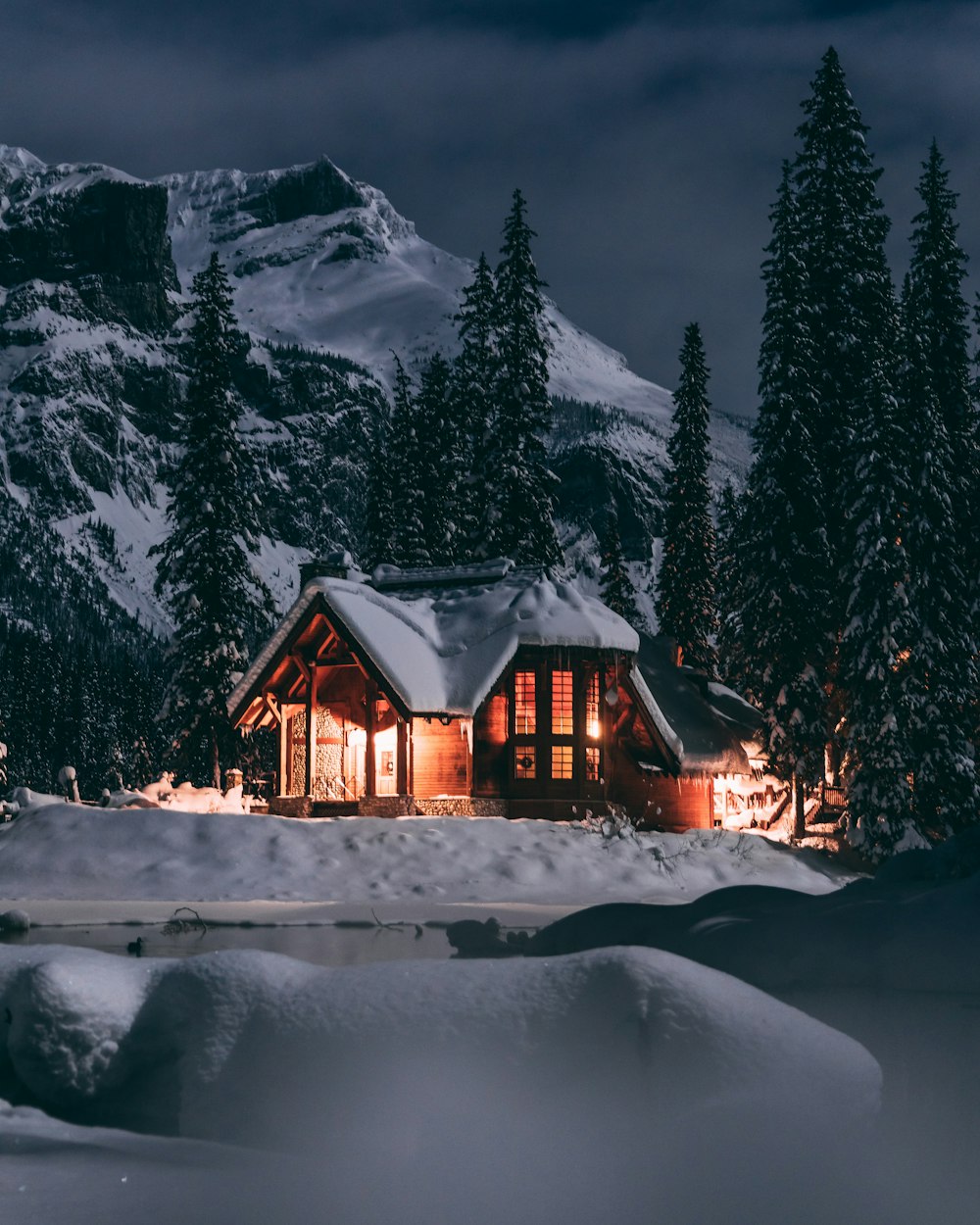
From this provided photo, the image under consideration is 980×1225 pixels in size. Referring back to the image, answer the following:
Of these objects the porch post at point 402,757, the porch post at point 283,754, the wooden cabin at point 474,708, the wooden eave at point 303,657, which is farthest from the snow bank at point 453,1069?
the porch post at point 283,754

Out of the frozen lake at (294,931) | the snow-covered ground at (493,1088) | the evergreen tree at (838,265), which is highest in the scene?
the evergreen tree at (838,265)

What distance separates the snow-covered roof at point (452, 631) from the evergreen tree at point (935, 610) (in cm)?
628

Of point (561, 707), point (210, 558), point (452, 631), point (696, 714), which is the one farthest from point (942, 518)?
point (210, 558)

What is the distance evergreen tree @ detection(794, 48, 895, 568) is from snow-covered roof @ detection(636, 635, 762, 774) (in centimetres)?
378

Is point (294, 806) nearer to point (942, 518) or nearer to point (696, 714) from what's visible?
point (696, 714)

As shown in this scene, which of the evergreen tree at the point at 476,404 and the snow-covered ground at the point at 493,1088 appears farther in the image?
the evergreen tree at the point at 476,404

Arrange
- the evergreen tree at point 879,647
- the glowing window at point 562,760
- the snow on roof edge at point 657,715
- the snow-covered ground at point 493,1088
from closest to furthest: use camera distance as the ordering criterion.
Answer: the snow-covered ground at point 493,1088
the evergreen tree at point 879,647
the snow on roof edge at point 657,715
the glowing window at point 562,760

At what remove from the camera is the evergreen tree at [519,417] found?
41562mm

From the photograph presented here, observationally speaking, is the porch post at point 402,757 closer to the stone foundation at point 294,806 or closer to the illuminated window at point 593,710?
the stone foundation at point 294,806

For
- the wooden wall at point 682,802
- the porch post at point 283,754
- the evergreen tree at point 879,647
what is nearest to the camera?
the evergreen tree at point 879,647

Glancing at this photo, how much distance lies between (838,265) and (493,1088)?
3148 centimetres

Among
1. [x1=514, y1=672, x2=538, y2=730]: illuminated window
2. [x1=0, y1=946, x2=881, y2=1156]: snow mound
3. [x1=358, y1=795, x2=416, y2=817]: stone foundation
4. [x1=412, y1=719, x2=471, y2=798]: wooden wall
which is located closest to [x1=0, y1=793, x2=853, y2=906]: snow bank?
[x1=358, y1=795, x2=416, y2=817]: stone foundation

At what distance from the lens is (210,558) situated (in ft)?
116

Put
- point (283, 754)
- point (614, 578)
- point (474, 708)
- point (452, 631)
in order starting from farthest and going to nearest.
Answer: point (614, 578) → point (283, 754) → point (452, 631) → point (474, 708)
